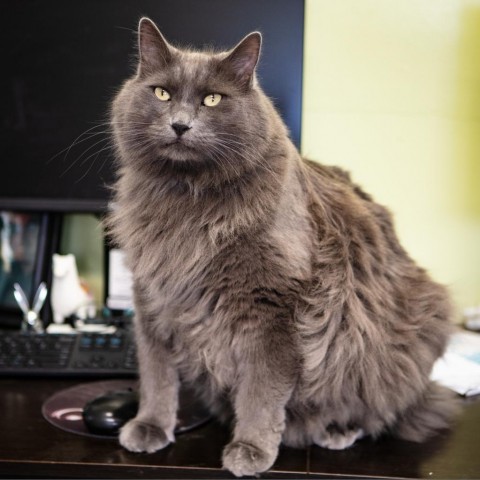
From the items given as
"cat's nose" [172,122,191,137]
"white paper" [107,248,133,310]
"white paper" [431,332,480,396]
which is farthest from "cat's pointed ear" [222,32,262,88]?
"white paper" [107,248,133,310]

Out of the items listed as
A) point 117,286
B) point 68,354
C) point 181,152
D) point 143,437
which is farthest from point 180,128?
point 117,286

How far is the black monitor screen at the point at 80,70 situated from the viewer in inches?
57.6

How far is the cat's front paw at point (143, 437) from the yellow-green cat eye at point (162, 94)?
1.72 feet

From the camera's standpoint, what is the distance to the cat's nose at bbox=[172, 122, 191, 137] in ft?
2.92

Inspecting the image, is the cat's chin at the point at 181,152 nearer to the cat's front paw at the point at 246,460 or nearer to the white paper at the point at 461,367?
the cat's front paw at the point at 246,460

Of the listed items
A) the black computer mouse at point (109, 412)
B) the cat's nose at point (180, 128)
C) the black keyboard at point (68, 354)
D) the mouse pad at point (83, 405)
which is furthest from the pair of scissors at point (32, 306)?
the cat's nose at point (180, 128)

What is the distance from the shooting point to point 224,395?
1048mm

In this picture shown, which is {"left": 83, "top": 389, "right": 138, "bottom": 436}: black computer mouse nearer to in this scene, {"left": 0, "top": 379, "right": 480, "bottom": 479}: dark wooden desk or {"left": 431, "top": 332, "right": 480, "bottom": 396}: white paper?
{"left": 0, "top": 379, "right": 480, "bottom": 479}: dark wooden desk

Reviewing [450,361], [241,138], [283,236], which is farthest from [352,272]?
[450,361]

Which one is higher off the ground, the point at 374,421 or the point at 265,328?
the point at 265,328

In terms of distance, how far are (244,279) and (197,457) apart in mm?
292

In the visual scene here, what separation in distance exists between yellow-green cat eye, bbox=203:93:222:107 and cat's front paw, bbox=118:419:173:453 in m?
0.53

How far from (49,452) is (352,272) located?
1.85 feet

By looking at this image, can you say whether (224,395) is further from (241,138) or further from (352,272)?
(241,138)
